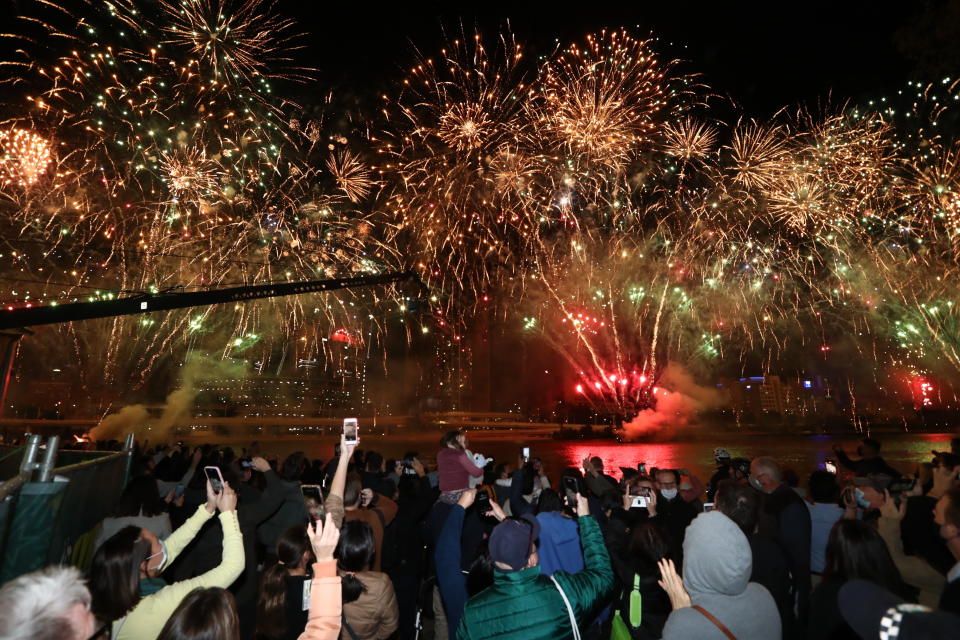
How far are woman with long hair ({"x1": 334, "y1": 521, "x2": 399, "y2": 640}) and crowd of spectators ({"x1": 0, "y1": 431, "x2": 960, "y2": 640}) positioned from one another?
1cm

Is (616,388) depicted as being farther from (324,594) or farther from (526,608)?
(324,594)

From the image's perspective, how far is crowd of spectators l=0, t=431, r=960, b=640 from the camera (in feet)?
6.93

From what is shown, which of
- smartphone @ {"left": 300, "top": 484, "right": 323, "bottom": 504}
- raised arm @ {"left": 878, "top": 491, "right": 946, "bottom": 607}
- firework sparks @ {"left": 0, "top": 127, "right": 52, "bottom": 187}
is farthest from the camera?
firework sparks @ {"left": 0, "top": 127, "right": 52, "bottom": 187}

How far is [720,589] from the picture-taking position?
2.47 metres

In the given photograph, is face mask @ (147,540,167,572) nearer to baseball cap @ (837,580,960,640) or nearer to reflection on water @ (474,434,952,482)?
baseball cap @ (837,580,960,640)

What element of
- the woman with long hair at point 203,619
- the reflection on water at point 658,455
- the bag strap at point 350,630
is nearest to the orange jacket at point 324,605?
the woman with long hair at point 203,619

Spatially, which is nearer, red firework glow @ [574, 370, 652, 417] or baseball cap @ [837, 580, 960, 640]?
baseball cap @ [837, 580, 960, 640]

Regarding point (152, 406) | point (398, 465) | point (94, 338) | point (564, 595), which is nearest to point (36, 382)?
point (94, 338)

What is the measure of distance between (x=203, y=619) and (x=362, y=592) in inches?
46.8

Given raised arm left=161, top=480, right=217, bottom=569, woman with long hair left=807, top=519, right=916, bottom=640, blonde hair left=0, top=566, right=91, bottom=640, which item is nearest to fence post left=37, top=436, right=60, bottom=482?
raised arm left=161, top=480, right=217, bottom=569

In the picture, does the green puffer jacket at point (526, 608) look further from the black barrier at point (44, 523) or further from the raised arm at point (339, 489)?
the black barrier at point (44, 523)

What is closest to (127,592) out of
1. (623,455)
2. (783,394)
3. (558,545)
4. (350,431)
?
(350,431)

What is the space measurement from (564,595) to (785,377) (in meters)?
90.0

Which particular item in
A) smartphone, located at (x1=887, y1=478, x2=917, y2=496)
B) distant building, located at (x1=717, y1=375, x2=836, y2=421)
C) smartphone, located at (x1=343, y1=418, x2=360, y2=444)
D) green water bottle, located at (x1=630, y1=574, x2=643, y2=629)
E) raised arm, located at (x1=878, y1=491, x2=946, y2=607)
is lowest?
green water bottle, located at (x1=630, y1=574, x2=643, y2=629)
